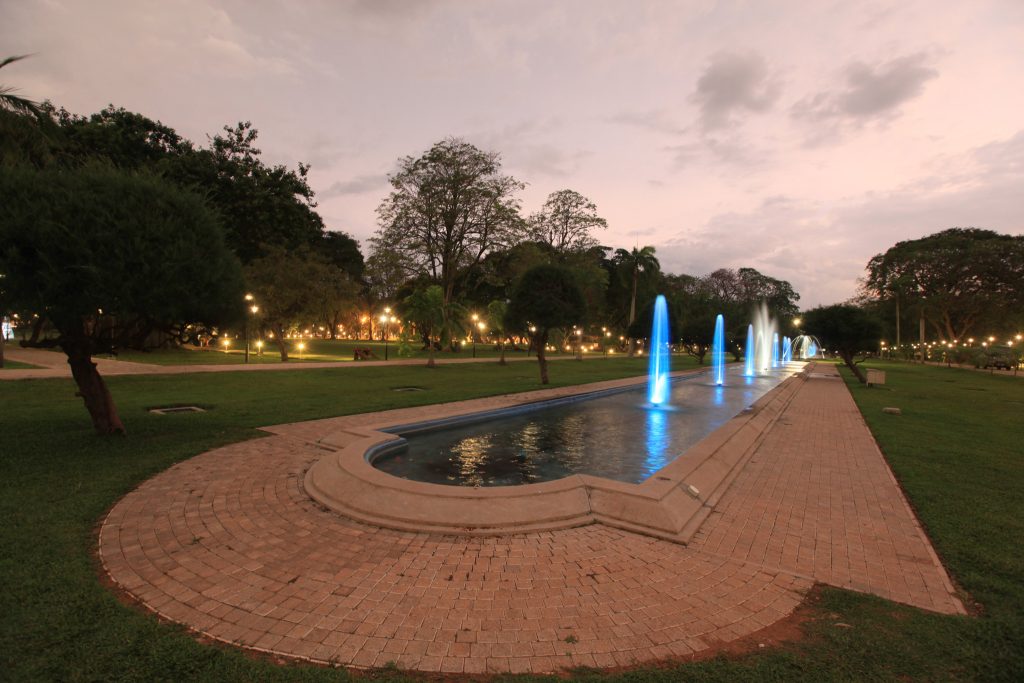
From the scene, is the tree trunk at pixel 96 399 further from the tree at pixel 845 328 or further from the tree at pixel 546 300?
the tree at pixel 845 328

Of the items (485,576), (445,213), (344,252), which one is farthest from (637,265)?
(485,576)

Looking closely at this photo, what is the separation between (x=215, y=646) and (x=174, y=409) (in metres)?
12.6

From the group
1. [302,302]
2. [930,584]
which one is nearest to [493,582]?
[930,584]

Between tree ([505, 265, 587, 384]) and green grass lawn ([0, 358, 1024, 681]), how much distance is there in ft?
34.9

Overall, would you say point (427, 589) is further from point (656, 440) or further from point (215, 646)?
point (656, 440)

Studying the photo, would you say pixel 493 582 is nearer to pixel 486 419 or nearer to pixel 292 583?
pixel 292 583

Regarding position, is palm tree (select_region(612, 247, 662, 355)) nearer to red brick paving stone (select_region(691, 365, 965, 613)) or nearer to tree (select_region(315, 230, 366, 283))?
Answer: tree (select_region(315, 230, 366, 283))

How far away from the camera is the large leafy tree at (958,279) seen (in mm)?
51625

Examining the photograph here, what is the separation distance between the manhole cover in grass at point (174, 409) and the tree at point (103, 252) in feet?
13.2

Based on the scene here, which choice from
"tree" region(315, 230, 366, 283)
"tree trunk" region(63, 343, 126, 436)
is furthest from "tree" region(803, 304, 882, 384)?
"tree" region(315, 230, 366, 283)

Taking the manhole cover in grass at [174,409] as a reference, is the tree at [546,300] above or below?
above

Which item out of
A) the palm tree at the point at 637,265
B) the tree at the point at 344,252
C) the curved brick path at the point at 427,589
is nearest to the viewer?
the curved brick path at the point at 427,589


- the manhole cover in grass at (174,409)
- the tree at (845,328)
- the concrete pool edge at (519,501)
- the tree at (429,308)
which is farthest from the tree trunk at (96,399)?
the tree at (845,328)

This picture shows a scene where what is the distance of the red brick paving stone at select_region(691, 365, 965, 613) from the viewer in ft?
15.3
